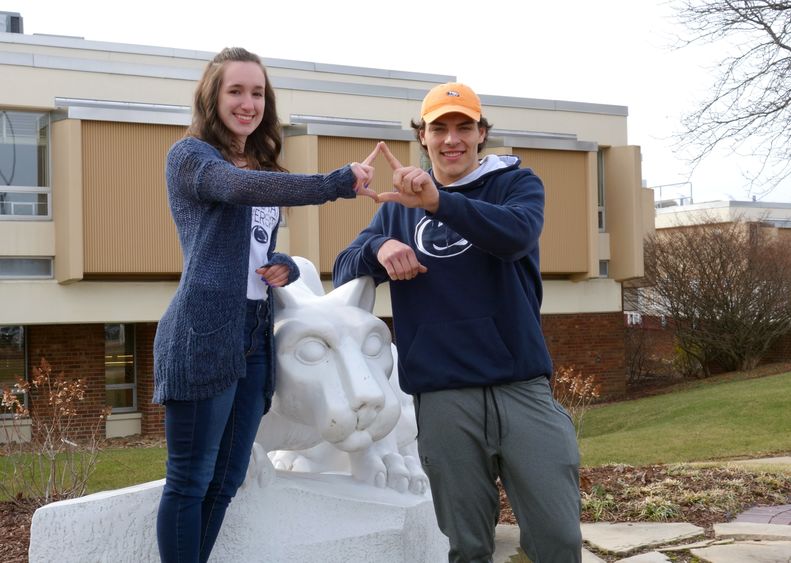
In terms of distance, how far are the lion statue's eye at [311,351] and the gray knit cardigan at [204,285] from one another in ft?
1.53

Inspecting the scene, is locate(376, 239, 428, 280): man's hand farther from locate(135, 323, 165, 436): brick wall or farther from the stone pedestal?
locate(135, 323, 165, 436): brick wall

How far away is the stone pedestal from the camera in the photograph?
3.60m

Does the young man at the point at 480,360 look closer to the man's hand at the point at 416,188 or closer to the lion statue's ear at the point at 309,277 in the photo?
the man's hand at the point at 416,188

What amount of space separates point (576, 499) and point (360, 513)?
136cm

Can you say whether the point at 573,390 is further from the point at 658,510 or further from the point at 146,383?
the point at 146,383

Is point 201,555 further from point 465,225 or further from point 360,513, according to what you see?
point 465,225

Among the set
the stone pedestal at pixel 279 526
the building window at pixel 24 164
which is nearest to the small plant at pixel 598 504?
the stone pedestal at pixel 279 526

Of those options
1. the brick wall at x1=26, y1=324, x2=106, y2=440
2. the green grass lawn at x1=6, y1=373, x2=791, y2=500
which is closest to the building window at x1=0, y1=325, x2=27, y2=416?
the brick wall at x1=26, y1=324, x2=106, y2=440

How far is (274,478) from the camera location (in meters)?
3.98

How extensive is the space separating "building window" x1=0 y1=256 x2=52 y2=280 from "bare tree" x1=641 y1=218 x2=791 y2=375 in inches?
547

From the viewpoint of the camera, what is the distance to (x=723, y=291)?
22.2 meters

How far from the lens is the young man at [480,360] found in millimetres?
2832

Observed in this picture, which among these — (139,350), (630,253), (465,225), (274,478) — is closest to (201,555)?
(274,478)

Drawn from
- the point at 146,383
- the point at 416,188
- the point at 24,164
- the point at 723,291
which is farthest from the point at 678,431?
the point at 416,188
